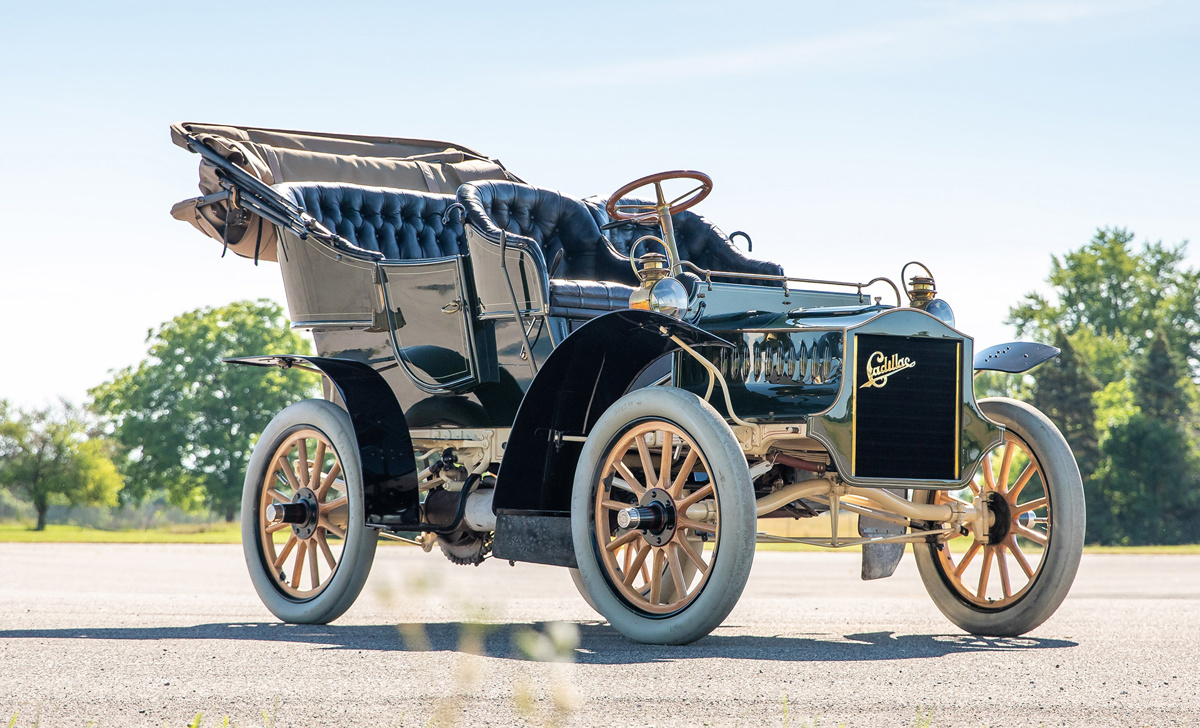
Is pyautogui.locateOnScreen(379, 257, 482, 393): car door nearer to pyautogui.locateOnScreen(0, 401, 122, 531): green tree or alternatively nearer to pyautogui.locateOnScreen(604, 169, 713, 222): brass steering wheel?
pyautogui.locateOnScreen(604, 169, 713, 222): brass steering wheel

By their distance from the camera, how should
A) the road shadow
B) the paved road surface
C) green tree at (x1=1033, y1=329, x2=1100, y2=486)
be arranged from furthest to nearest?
1. green tree at (x1=1033, y1=329, x2=1100, y2=486)
2. the road shadow
3. the paved road surface

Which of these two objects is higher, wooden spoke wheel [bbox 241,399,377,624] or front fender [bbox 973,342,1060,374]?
front fender [bbox 973,342,1060,374]

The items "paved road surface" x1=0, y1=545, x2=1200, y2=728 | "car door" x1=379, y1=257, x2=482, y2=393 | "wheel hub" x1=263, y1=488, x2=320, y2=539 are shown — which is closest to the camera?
"paved road surface" x1=0, y1=545, x2=1200, y2=728

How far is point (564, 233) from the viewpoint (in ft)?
26.1

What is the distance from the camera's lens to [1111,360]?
48688mm

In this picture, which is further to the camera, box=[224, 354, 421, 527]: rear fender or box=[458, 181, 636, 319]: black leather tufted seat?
box=[458, 181, 636, 319]: black leather tufted seat

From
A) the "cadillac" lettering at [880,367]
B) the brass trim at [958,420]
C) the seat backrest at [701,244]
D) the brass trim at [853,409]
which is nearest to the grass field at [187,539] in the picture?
the seat backrest at [701,244]

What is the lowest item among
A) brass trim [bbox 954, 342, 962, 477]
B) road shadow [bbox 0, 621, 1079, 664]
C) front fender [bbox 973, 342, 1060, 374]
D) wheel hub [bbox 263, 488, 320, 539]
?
road shadow [bbox 0, 621, 1079, 664]

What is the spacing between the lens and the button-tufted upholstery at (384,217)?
8.02 metres

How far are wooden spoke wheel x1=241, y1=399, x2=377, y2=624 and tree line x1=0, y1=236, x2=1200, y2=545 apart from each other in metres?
35.4

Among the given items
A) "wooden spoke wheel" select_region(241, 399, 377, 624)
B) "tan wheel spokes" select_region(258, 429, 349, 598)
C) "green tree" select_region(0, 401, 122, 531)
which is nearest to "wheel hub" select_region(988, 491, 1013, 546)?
"wooden spoke wheel" select_region(241, 399, 377, 624)

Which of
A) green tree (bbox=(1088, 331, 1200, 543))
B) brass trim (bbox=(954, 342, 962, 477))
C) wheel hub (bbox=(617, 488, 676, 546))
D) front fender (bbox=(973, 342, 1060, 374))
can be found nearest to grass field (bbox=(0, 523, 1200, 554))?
green tree (bbox=(1088, 331, 1200, 543))

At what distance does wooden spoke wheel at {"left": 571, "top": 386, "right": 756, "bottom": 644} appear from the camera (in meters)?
4.95

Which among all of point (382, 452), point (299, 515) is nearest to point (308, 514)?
point (299, 515)
